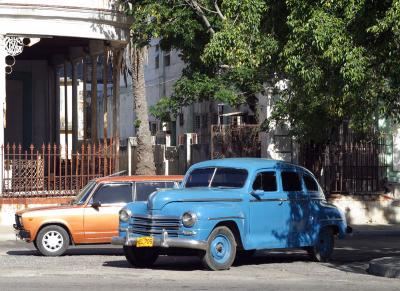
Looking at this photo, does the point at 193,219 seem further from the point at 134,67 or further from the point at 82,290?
the point at 134,67

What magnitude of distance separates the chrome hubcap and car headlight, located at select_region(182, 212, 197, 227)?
4129 millimetres

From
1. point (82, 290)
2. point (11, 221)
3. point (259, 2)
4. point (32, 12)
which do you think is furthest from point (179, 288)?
point (32, 12)

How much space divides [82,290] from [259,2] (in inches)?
329

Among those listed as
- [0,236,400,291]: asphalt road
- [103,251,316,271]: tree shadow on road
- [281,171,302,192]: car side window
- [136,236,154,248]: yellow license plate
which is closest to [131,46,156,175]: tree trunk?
[0,236,400,291]: asphalt road

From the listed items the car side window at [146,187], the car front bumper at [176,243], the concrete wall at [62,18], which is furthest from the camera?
the concrete wall at [62,18]

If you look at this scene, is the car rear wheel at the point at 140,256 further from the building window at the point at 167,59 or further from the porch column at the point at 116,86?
the building window at the point at 167,59

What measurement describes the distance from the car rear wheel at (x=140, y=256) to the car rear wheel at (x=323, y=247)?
3.16m

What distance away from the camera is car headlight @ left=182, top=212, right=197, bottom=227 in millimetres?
15883

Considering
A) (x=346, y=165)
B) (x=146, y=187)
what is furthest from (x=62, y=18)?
(x=346, y=165)

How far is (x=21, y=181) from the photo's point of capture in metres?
26.3

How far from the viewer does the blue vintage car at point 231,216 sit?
1606 cm

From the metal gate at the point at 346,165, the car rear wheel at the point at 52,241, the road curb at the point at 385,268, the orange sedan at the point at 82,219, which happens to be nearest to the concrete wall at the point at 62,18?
the metal gate at the point at 346,165

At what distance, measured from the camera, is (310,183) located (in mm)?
18656

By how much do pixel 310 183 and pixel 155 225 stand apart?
3781mm
